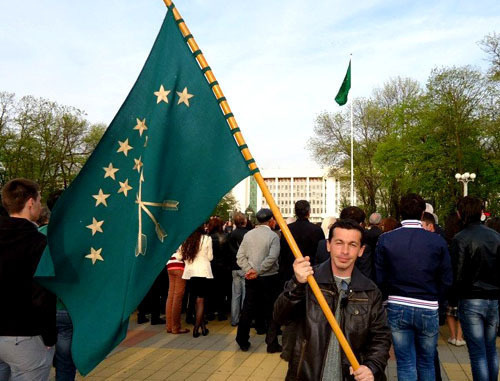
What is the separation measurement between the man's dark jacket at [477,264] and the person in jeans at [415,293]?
518 millimetres

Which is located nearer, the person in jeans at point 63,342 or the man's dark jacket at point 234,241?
the person in jeans at point 63,342

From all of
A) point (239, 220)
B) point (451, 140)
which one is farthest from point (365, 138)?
point (239, 220)

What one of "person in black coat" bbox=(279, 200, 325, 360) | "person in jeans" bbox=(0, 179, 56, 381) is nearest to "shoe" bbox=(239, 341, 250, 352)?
"person in black coat" bbox=(279, 200, 325, 360)

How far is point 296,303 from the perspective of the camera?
119 inches

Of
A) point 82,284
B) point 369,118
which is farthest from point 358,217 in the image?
point 369,118

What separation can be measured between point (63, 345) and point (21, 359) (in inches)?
38.5

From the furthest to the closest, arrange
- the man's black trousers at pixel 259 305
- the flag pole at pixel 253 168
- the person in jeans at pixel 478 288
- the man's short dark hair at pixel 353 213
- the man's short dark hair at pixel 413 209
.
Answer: the man's black trousers at pixel 259 305 < the man's short dark hair at pixel 353 213 < the person in jeans at pixel 478 288 < the man's short dark hair at pixel 413 209 < the flag pole at pixel 253 168

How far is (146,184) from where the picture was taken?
3311mm

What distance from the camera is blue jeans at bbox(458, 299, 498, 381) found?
16.5 ft

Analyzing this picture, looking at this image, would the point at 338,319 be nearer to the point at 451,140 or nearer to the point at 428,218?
the point at 428,218

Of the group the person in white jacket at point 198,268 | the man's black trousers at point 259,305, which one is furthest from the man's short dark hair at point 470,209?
the person in white jacket at point 198,268

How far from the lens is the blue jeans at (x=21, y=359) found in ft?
11.1

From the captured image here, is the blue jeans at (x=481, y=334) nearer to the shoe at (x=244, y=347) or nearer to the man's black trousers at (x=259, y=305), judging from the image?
the man's black trousers at (x=259, y=305)

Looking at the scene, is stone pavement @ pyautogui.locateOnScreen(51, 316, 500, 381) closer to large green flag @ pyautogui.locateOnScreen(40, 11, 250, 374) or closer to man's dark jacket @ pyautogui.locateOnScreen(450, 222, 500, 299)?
man's dark jacket @ pyautogui.locateOnScreen(450, 222, 500, 299)
